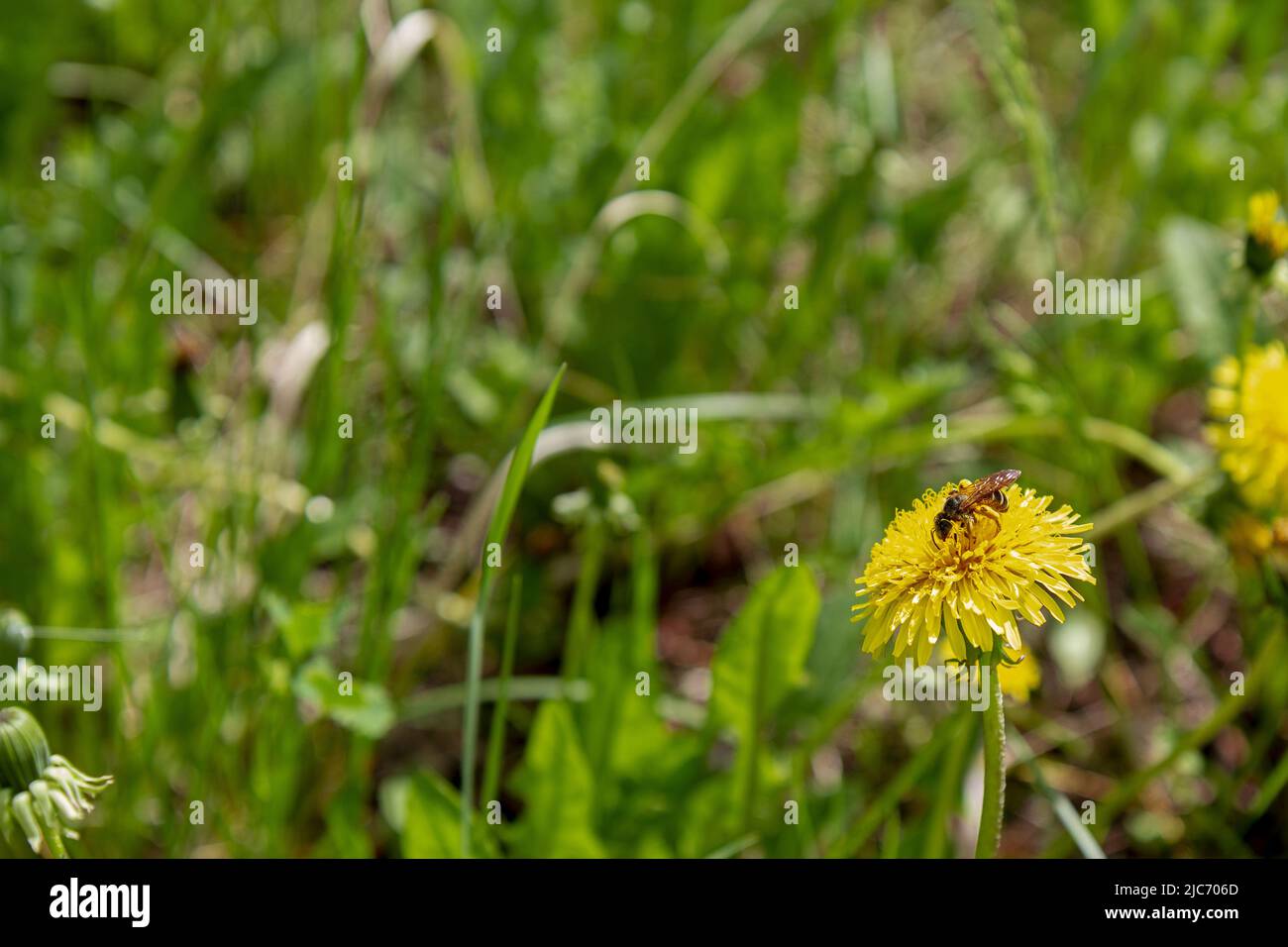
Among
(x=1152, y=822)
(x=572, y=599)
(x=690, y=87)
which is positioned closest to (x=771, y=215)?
(x=690, y=87)

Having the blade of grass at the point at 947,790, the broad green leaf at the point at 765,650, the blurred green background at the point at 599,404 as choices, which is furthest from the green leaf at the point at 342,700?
the blade of grass at the point at 947,790

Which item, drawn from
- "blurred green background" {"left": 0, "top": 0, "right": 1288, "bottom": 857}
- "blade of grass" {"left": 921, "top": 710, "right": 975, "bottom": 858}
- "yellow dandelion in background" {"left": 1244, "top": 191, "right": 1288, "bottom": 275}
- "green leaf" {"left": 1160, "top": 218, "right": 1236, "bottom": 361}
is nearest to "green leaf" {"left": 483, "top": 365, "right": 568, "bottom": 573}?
"blurred green background" {"left": 0, "top": 0, "right": 1288, "bottom": 857}

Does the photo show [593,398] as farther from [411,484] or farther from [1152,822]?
[1152,822]

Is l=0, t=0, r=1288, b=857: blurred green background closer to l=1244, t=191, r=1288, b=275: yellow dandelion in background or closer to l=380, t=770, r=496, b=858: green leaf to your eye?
l=380, t=770, r=496, b=858: green leaf

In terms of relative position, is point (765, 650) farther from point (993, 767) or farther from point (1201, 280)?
point (1201, 280)

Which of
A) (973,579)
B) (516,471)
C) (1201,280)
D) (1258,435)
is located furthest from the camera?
(1201,280)

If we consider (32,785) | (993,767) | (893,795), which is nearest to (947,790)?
(893,795)
